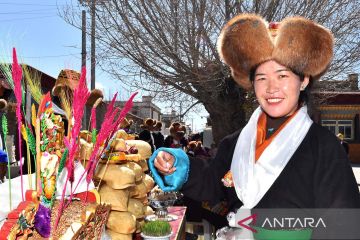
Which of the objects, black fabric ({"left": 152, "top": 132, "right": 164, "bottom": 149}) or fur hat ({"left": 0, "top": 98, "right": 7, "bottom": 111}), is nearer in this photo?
fur hat ({"left": 0, "top": 98, "right": 7, "bottom": 111})

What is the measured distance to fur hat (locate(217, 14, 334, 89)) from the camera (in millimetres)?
1710

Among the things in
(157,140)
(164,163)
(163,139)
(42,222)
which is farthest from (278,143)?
(163,139)

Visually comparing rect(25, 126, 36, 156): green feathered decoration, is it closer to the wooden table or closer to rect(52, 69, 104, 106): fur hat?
rect(52, 69, 104, 106): fur hat

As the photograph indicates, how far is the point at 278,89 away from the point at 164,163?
1.87 feet

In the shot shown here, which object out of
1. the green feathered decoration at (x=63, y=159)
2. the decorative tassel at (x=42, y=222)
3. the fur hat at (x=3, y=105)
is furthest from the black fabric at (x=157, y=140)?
the decorative tassel at (x=42, y=222)

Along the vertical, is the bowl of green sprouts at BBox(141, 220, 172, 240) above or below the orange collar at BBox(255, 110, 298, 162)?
below

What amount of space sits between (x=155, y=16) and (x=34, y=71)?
3456 mm

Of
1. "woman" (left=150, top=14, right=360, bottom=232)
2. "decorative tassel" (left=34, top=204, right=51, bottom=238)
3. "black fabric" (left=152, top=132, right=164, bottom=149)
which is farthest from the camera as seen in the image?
"black fabric" (left=152, top=132, right=164, bottom=149)

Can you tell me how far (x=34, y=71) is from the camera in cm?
160

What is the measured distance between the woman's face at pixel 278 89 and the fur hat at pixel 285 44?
34 millimetres

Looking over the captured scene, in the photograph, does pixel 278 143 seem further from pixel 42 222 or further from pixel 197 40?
pixel 197 40

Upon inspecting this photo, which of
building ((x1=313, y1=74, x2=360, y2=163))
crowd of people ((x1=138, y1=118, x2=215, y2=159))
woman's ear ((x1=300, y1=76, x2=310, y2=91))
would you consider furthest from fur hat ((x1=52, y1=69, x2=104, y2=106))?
building ((x1=313, y1=74, x2=360, y2=163))

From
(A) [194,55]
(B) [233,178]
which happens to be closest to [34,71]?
(B) [233,178]

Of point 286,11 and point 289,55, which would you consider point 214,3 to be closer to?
point 286,11
